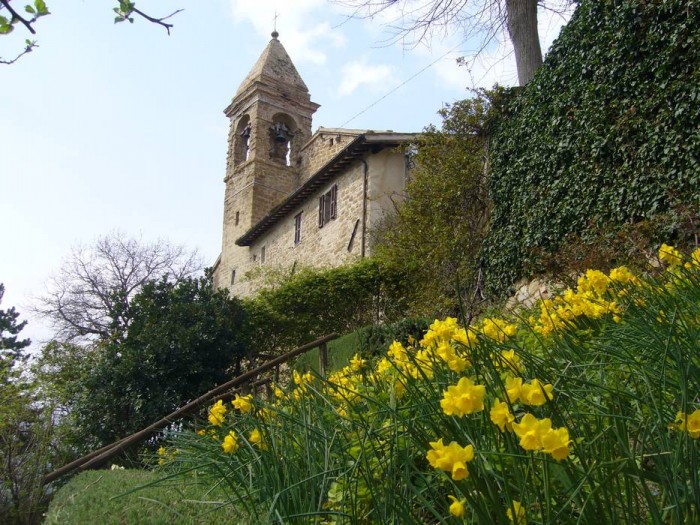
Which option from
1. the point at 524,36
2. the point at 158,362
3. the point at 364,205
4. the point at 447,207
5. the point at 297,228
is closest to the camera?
the point at 158,362

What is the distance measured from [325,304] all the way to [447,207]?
395cm

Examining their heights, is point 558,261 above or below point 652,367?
above

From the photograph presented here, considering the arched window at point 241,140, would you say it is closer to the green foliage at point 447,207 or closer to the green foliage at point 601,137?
the green foliage at point 447,207

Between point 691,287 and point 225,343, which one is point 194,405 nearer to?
point 691,287

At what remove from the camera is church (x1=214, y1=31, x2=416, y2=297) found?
52.9ft

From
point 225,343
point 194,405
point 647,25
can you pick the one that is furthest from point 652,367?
point 225,343

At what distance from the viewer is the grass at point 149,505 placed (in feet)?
7.28

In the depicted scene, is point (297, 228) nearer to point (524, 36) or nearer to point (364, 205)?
point (364, 205)

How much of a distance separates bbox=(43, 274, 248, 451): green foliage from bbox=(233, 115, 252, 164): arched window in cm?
1548

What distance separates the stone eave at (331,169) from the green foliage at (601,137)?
4.99 m

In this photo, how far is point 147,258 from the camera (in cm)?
3019

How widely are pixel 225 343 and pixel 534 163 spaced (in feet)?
17.9

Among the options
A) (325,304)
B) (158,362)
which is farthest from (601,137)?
(325,304)

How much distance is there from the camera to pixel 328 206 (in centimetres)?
1830
